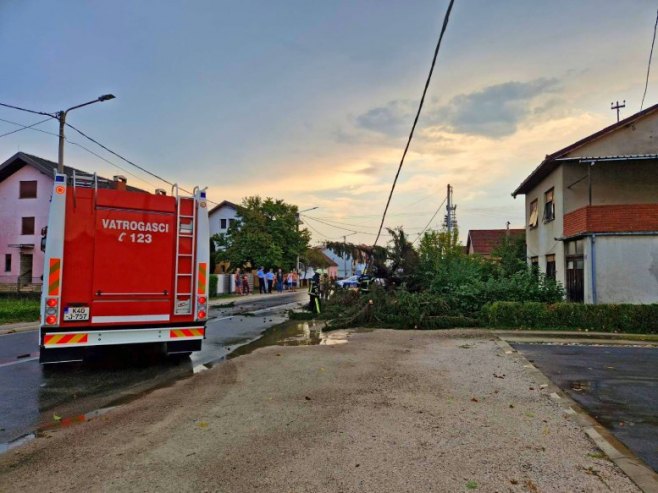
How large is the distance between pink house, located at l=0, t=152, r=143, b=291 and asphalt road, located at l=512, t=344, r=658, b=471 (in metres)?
38.1

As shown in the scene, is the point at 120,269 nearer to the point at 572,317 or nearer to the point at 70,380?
the point at 70,380

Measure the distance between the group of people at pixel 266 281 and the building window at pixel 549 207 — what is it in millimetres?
21939

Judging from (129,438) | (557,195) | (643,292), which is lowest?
(129,438)

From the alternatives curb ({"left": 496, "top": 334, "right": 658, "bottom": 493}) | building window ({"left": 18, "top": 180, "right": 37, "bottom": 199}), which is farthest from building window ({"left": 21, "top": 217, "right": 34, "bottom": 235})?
curb ({"left": 496, "top": 334, "right": 658, "bottom": 493})

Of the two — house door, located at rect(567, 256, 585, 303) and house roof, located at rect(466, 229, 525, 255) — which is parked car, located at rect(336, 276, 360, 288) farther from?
house roof, located at rect(466, 229, 525, 255)

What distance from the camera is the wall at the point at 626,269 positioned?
14969mm

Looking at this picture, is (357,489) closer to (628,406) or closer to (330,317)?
(628,406)

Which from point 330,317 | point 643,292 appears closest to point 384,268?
point 330,317

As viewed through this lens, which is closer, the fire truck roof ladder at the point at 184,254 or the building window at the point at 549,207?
the fire truck roof ladder at the point at 184,254

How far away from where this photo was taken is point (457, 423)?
4.86 metres

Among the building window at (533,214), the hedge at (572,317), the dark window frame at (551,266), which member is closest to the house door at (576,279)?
the dark window frame at (551,266)

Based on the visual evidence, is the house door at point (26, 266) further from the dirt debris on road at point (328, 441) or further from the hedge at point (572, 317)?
the dirt debris on road at point (328, 441)

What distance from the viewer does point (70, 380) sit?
7.37 m

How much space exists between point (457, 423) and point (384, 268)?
11874mm
